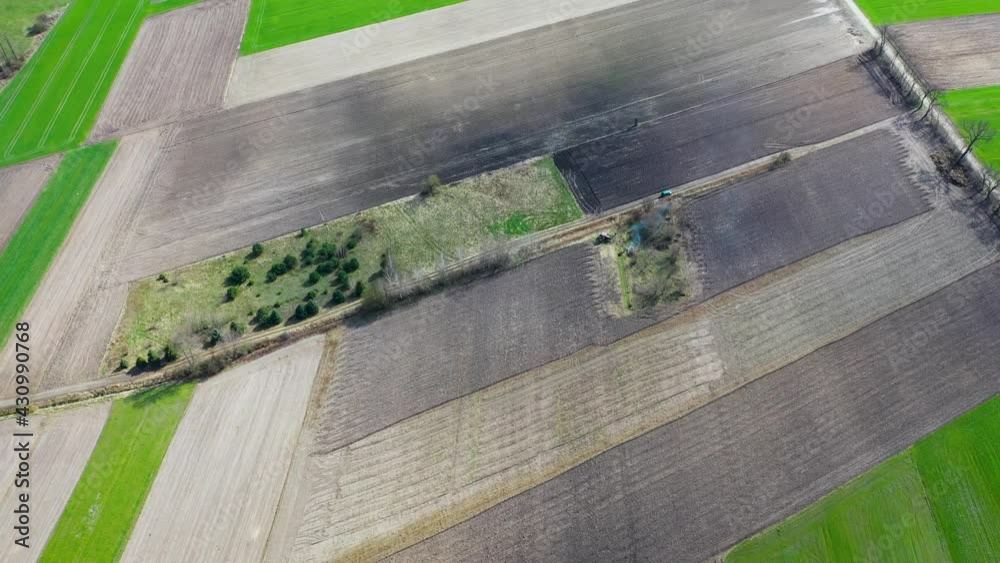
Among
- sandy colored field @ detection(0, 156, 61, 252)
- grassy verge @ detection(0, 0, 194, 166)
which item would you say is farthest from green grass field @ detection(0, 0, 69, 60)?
sandy colored field @ detection(0, 156, 61, 252)

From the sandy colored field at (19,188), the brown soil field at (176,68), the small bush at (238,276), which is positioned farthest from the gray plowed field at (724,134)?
the sandy colored field at (19,188)

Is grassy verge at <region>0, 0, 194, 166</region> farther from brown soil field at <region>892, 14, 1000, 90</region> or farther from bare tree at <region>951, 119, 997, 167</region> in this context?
brown soil field at <region>892, 14, 1000, 90</region>

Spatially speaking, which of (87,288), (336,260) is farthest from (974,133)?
(87,288)

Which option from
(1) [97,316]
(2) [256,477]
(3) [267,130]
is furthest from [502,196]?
(1) [97,316]

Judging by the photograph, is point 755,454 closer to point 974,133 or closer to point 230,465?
point 230,465

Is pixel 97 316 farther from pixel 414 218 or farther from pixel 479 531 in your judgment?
pixel 479 531

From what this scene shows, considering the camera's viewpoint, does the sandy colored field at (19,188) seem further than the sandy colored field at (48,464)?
Yes

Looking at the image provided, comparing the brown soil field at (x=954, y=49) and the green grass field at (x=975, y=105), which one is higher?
the brown soil field at (x=954, y=49)

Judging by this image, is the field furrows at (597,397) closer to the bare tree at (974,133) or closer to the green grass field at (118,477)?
the bare tree at (974,133)
